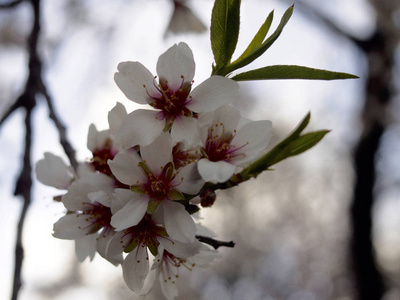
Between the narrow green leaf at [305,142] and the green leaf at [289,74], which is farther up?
the green leaf at [289,74]

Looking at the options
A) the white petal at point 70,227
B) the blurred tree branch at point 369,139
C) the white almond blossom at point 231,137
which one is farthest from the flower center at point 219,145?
the blurred tree branch at point 369,139

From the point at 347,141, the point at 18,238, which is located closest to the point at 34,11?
the point at 18,238

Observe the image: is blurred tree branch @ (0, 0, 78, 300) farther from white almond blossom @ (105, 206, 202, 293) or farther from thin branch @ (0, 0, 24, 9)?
white almond blossom @ (105, 206, 202, 293)

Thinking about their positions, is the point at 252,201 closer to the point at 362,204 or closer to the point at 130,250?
the point at 362,204

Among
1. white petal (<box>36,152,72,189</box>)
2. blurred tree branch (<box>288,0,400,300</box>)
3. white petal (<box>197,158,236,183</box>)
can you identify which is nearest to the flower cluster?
white petal (<box>197,158,236,183</box>)

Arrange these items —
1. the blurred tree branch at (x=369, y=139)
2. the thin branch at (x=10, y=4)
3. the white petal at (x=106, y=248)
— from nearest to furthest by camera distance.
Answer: the white petal at (x=106, y=248) < the thin branch at (x=10, y=4) < the blurred tree branch at (x=369, y=139)

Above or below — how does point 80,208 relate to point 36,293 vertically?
above

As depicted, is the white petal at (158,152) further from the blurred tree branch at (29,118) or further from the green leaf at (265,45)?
the blurred tree branch at (29,118)
